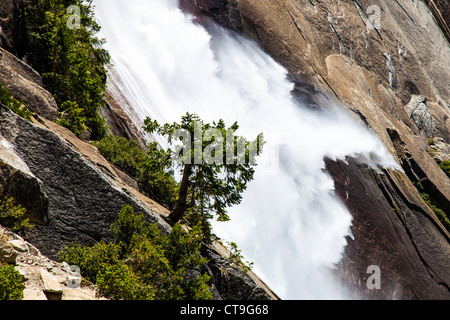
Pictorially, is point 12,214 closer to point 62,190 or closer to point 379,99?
point 62,190

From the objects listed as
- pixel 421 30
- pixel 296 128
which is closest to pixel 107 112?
pixel 296 128

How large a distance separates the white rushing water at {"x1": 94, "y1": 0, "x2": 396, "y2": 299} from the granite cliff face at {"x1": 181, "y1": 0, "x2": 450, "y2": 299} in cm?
99

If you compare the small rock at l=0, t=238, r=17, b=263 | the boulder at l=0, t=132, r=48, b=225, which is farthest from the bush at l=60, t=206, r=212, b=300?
the small rock at l=0, t=238, r=17, b=263

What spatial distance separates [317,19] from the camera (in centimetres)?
3622

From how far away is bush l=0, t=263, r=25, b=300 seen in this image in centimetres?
766

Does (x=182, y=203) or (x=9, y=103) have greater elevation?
(x=9, y=103)

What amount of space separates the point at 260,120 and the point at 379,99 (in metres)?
12.0

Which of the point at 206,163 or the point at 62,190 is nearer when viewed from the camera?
the point at 62,190

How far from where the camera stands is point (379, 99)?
37.2 m

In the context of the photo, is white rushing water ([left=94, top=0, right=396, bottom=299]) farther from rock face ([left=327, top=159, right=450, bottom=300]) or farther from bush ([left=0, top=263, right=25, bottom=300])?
bush ([left=0, top=263, right=25, bottom=300])

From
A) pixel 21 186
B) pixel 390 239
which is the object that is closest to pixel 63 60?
pixel 21 186
